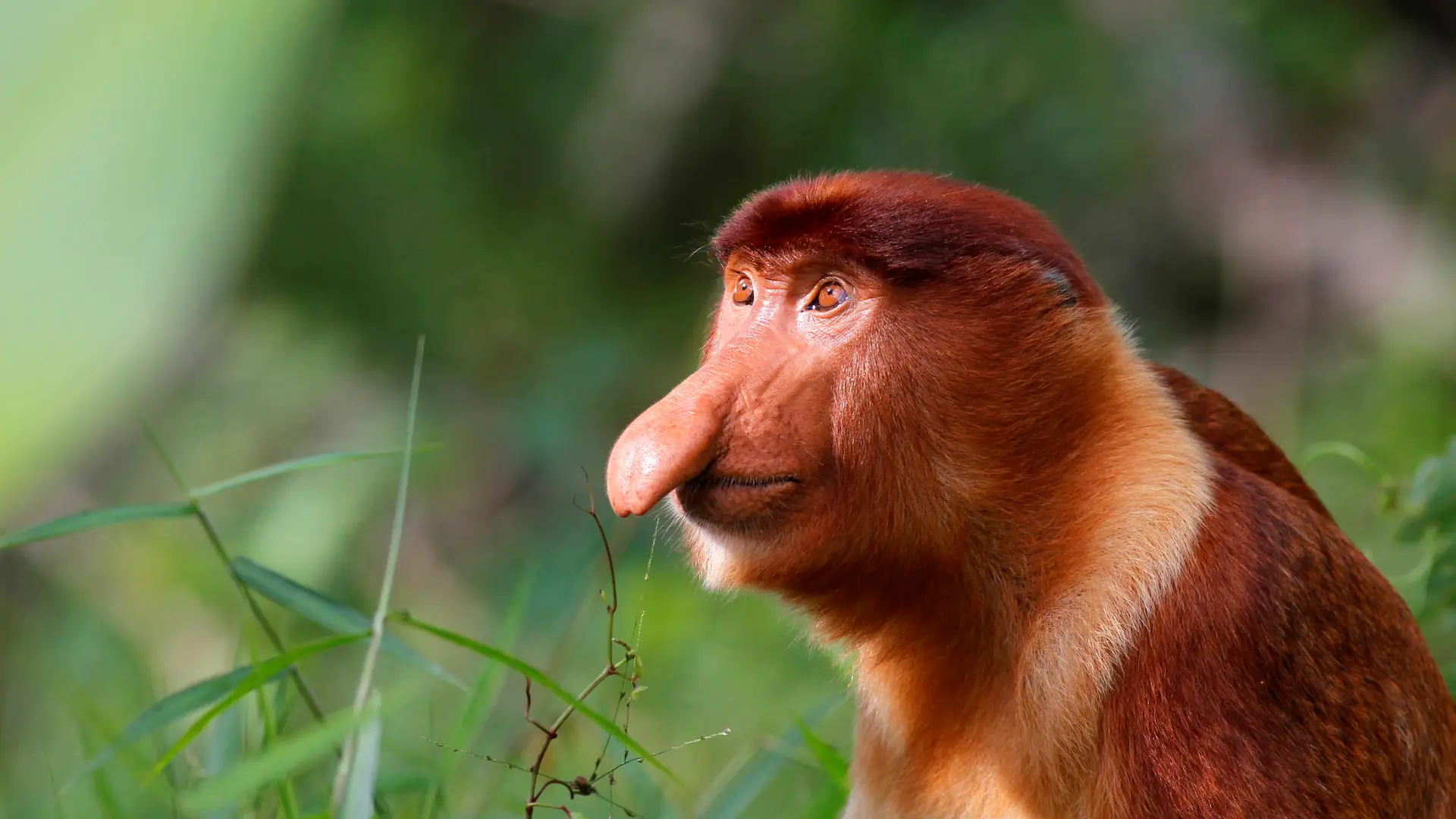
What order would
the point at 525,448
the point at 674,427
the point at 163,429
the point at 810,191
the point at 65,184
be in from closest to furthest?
the point at 65,184
the point at 674,427
the point at 810,191
the point at 163,429
the point at 525,448

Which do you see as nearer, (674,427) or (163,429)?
(674,427)

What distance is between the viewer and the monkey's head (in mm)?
2195

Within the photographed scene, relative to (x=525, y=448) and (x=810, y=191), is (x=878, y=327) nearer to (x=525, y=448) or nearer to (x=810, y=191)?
(x=810, y=191)

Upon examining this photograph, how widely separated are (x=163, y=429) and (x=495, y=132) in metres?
2.49

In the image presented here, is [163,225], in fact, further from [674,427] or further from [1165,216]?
[1165,216]

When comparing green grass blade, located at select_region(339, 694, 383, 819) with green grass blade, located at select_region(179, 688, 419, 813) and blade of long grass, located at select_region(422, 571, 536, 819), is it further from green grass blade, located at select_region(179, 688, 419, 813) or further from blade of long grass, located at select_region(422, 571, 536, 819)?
blade of long grass, located at select_region(422, 571, 536, 819)

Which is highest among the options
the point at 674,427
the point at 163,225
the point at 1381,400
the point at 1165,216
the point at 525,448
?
the point at 163,225

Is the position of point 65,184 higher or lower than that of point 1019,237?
higher

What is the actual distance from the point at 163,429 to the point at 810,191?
199 inches

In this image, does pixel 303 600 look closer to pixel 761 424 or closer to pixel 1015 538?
pixel 761 424

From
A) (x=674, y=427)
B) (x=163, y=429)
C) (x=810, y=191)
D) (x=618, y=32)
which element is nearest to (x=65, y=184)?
(x=674, y=427)

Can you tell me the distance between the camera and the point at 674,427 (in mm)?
2039

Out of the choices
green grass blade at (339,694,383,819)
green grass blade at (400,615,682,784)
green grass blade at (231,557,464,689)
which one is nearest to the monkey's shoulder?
green grass blade at (400,615,682,784)

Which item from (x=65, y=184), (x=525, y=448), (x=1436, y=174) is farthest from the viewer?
(x=525, y=448)
